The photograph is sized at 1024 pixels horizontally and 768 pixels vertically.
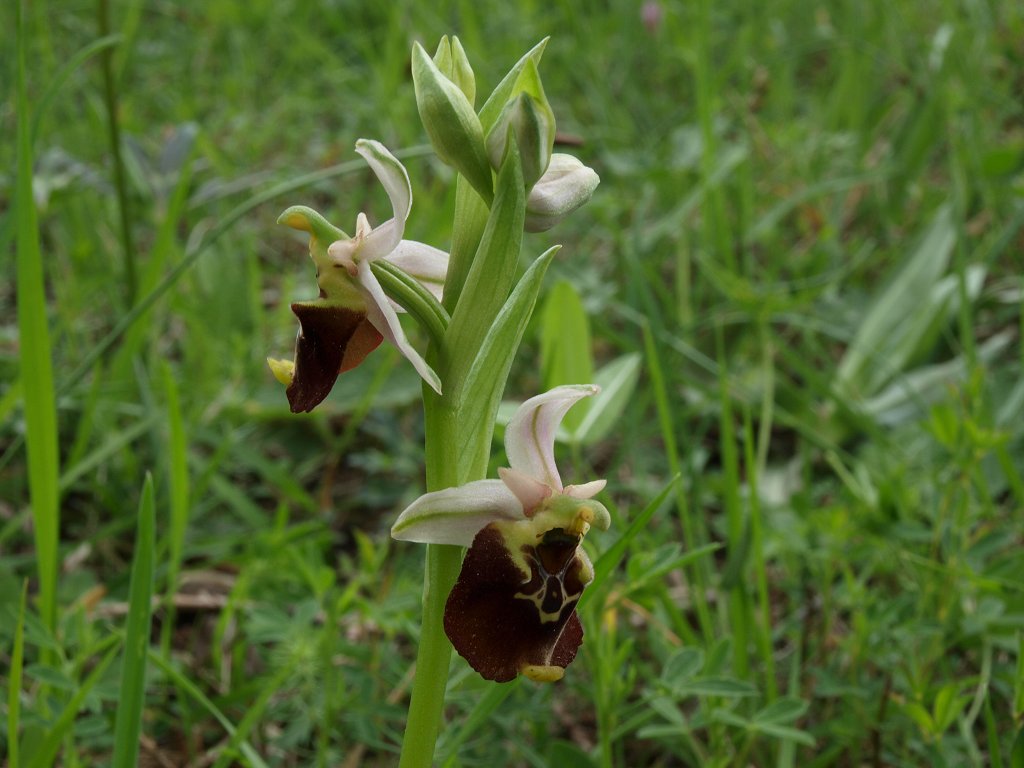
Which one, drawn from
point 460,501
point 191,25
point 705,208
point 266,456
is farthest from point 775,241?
point 191,25

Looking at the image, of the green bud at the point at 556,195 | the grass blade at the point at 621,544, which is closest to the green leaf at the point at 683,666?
the grass blade at the point at 621,544

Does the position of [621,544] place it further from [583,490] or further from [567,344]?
[567,344]

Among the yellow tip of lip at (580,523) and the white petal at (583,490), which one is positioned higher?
the white petal at (583,490)

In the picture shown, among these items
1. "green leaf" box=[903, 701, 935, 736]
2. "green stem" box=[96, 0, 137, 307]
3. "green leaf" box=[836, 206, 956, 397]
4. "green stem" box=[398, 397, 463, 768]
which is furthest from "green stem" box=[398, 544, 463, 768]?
"green leaf" box=[836, 206, 956, 397]

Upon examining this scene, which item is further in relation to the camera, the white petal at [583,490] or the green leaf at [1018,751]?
the green leaf at [1018,751]

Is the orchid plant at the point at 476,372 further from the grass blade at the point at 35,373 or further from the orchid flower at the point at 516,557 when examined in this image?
the grass blade at the point at 35,373

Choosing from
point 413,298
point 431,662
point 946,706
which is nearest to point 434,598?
point 431,662
